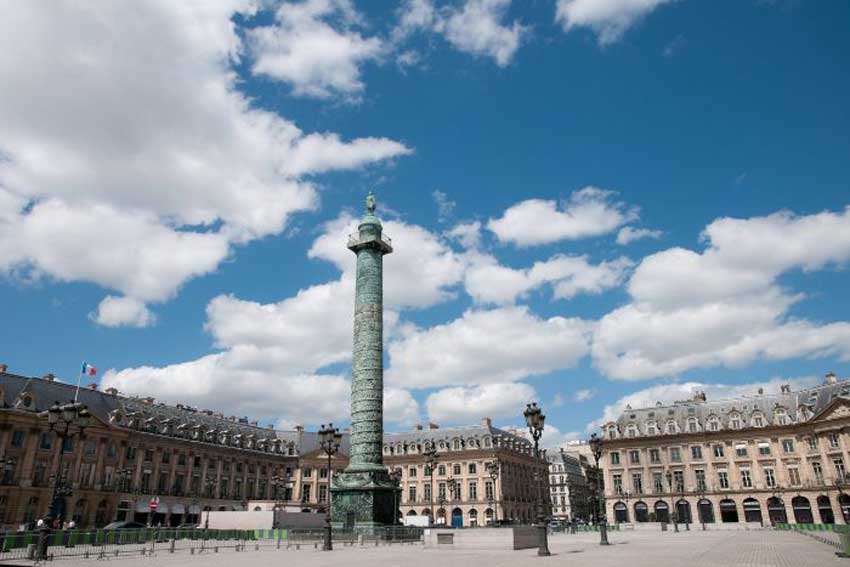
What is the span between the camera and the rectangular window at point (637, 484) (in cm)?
6819

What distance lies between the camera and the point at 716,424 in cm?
6625

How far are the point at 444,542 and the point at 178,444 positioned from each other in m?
47.0

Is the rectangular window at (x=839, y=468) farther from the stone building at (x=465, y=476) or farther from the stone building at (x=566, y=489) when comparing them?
the stone building at (x=566, y=489)

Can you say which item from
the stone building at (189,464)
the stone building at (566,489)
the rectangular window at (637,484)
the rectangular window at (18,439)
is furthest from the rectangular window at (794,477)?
the rectangular window at (18,439)

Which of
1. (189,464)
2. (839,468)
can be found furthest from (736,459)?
(189,464)

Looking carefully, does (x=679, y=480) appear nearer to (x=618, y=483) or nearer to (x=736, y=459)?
(x=736, y=459)

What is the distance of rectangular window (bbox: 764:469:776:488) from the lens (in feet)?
201

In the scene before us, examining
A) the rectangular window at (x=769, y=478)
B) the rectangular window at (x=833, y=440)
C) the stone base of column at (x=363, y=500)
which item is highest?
the rectangular window at (x=833, y=440)

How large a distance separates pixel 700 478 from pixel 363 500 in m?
43.6

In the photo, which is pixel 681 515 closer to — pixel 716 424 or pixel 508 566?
pixel 716 424

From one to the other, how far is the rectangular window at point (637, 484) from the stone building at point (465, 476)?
10.4 metres

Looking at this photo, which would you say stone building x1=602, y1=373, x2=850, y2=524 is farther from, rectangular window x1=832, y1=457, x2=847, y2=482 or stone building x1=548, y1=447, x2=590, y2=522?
stone building x1=548, y1=447, x2=590, y2=522

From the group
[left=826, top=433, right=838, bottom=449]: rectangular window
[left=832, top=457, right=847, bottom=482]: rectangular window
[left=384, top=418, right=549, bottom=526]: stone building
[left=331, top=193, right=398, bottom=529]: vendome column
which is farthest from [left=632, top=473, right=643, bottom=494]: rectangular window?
[left=331, top=193, right=398, bottom=529]: vendome column

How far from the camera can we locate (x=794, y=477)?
60.1m
